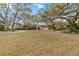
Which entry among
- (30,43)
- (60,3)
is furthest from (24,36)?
(60,3)

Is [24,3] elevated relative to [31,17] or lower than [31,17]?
elevated

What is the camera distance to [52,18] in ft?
5.95

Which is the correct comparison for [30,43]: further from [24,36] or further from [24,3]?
[24,3]

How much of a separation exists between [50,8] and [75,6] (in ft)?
0.72

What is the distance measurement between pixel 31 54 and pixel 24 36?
0.18 m

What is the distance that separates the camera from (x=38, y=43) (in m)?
1.80

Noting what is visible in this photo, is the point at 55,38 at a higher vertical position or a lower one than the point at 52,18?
lower

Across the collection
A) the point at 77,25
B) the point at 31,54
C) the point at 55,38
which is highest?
the point at 77,25

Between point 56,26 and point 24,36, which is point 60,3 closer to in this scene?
point 56,26

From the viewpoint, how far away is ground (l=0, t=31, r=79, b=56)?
1761mm

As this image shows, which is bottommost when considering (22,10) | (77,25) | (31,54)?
(31,54)

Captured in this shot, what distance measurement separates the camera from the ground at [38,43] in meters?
1.76

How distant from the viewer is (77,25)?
1.82 meters

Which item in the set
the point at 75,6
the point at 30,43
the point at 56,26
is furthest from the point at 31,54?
the point at 75,6
